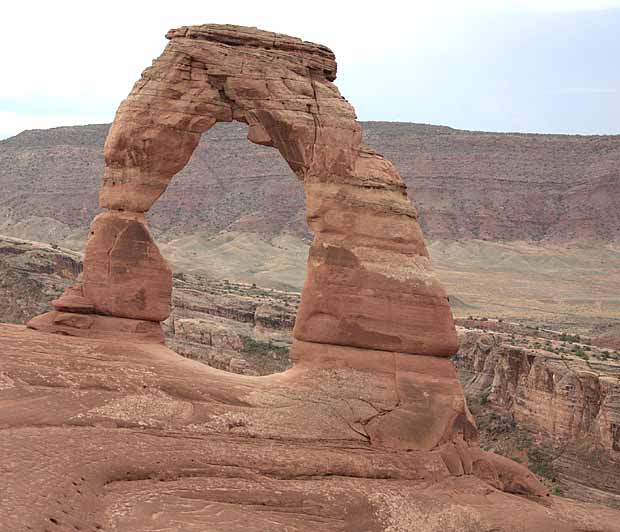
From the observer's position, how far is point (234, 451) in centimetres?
1678

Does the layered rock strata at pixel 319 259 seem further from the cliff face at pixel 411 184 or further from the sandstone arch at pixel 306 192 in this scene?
the cliff face at pixel 411 184

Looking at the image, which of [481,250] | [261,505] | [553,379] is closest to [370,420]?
[261,505]

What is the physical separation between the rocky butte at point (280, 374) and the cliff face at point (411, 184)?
337 ft

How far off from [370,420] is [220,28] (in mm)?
8826

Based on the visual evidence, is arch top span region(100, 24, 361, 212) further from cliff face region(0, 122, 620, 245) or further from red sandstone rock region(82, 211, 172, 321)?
cliff face region(0, 122, 620, 245)

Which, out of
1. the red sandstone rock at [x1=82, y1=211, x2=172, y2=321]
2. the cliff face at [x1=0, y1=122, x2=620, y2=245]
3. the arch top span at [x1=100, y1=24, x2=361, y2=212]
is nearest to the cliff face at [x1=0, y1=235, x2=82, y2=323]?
the red sandstone rock at [x1=82, y1=211, x2=172, y2=321]

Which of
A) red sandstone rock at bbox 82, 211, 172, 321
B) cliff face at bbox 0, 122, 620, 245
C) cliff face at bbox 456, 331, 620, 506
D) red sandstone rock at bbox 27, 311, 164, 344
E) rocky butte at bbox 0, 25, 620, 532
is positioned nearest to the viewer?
rocky butte at bbox 0, 25, 620, 532

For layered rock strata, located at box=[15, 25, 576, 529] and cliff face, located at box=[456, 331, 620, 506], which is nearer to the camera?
layered rock strata, located at box=[15, 25, 576, 529]

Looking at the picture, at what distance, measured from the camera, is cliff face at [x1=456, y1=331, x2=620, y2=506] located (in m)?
28.8

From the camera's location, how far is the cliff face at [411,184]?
127 metres

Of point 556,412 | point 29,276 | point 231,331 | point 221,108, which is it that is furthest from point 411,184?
point 221,108

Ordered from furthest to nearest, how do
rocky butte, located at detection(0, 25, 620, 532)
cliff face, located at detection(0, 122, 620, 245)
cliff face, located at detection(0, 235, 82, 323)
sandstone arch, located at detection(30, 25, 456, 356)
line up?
cliff face, located at detection(0, 122, 620, 245) < cliff face, located at detection(0, 235, 82, 323) < sandstone arch, located at detection(30, 25, 456, 356) < rocky butte, located at detection(0, 25, 620, 532)

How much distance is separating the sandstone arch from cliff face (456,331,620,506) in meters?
11.5

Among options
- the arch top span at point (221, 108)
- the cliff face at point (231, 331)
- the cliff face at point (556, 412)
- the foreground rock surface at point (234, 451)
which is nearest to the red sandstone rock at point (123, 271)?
the arch top span at point (221, 108)
